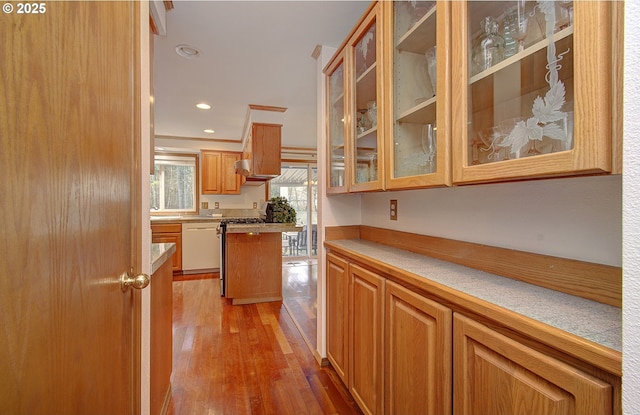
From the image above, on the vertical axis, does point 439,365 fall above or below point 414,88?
below

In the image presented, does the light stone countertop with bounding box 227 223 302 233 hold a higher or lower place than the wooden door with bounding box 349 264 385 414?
higher

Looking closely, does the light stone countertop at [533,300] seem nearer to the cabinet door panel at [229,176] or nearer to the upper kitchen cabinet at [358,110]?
the upper kitchen cabinet at [358,110]

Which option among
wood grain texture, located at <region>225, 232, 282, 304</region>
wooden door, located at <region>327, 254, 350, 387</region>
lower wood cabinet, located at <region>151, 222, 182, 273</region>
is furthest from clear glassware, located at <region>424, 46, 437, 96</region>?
lower wood cabinet, located at <region>151, 222, 182, 273</region>

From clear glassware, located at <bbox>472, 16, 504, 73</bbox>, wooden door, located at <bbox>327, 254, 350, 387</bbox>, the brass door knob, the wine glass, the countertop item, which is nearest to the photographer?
the brass door knob

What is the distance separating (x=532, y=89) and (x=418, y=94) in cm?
51

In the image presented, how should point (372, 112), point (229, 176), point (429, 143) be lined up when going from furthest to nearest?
point (229, 176)
point (372, 112)
point (429, 143)

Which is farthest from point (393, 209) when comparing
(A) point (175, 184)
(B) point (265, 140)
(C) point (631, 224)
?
(A) point (175, 184)

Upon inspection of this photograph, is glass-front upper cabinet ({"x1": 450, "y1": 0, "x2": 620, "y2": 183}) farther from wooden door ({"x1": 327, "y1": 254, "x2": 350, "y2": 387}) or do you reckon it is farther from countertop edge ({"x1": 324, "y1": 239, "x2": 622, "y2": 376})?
wooden door ({"x1": 327, "y1": 254, "x2": 350, "y2": 387})

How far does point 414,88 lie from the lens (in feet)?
4.25

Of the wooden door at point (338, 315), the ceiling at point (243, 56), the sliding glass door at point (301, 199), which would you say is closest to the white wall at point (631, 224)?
the wooden door at point (338, 315)

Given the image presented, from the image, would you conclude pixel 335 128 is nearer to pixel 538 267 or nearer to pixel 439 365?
pixel 538 267

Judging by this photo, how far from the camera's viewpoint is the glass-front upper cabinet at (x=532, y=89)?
59 centimetres

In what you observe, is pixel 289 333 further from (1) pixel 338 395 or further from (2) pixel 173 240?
(2) pixel 173 240

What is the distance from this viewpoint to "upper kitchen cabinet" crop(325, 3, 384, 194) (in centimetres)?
143
